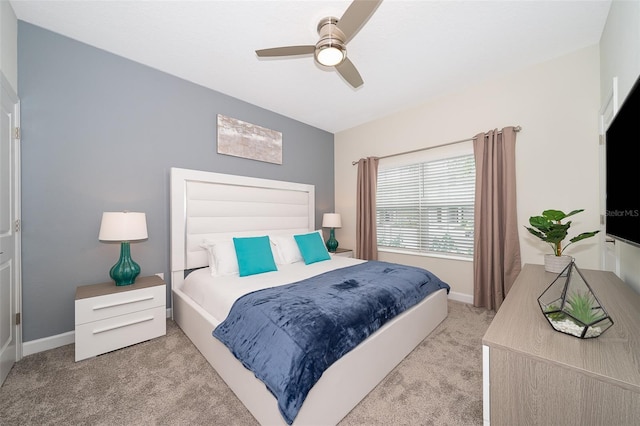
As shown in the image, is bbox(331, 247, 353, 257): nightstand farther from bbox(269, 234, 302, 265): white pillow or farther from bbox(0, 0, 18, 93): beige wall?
bbox(0, 0, 18, 93): beige wall

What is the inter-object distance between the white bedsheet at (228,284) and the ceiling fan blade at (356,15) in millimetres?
2032

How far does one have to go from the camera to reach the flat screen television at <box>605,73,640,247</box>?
3.66ft

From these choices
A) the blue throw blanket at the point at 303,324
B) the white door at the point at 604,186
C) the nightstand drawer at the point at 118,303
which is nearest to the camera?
the blue throw blanket at the point at 303,324

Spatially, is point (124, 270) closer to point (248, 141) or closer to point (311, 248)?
point (311, 248)

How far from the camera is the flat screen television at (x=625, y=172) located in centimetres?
112

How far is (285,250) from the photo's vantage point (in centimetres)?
313

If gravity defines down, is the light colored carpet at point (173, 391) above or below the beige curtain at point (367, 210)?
below

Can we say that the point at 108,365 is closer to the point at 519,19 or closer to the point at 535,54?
the point at 519,19

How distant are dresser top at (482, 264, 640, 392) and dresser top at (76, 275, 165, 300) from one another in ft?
8.76

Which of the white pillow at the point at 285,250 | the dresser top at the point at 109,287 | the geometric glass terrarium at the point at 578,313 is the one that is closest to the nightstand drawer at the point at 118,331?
the dresser top at the point at 109,287

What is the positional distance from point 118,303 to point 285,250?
1.67 meters

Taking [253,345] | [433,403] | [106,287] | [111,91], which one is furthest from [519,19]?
[106,287]

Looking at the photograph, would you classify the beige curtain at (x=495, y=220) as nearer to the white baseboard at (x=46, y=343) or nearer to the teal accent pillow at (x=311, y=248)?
the teal accent pillow at (x=311, y=248)

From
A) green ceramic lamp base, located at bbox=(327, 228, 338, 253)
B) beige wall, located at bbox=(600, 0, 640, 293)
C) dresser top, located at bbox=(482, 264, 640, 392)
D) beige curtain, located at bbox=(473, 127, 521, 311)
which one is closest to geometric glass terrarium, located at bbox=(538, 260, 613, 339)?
dresser top, located at bbox=(482, 264, 640, 392)
